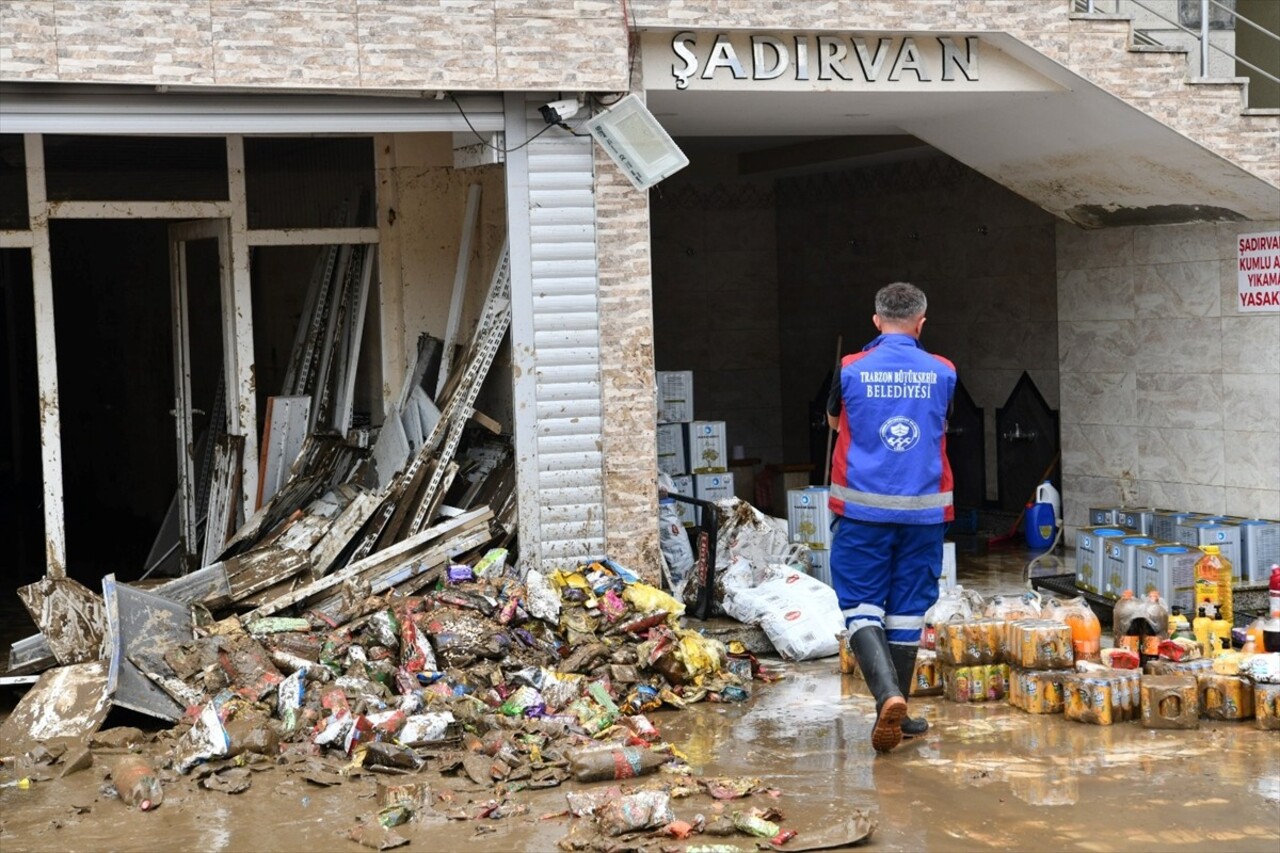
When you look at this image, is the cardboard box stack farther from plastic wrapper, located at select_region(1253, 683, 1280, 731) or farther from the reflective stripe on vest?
plastic wrapper, located at select_region(1253, 683, 1280, 731)

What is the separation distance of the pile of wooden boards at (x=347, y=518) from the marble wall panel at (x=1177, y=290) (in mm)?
5186

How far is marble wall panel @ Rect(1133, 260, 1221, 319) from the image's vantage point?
460 inches

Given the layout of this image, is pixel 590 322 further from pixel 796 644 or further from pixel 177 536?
pixel 177 536

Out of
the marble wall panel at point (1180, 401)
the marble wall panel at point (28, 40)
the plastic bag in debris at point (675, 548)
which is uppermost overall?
the marble wall panel at point (28, 40)

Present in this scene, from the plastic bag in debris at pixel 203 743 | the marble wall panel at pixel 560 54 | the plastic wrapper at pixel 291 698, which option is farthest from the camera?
the marble wall panel at pixel 560 54

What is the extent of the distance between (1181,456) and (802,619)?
4.12 meters

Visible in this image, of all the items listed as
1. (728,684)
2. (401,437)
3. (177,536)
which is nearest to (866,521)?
(728,684)

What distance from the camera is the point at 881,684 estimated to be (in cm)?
709

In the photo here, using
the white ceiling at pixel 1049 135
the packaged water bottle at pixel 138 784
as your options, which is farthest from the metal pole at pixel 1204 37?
the packaged water bottle at pixel 138 784

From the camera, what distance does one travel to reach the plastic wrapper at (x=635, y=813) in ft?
20.1

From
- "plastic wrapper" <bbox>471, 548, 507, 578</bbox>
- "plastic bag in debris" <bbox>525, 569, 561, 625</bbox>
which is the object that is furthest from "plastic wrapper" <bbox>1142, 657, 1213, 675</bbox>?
"plastic wrapper" <bbox>471, 548, 507, 578</bbox>

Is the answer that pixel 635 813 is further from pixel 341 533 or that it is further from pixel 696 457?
pixel 696 457

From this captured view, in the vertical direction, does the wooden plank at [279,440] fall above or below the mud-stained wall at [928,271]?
→ below

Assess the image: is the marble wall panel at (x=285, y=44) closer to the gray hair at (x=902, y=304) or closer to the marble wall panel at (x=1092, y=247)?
the gray hair at (x=902, y=304)
